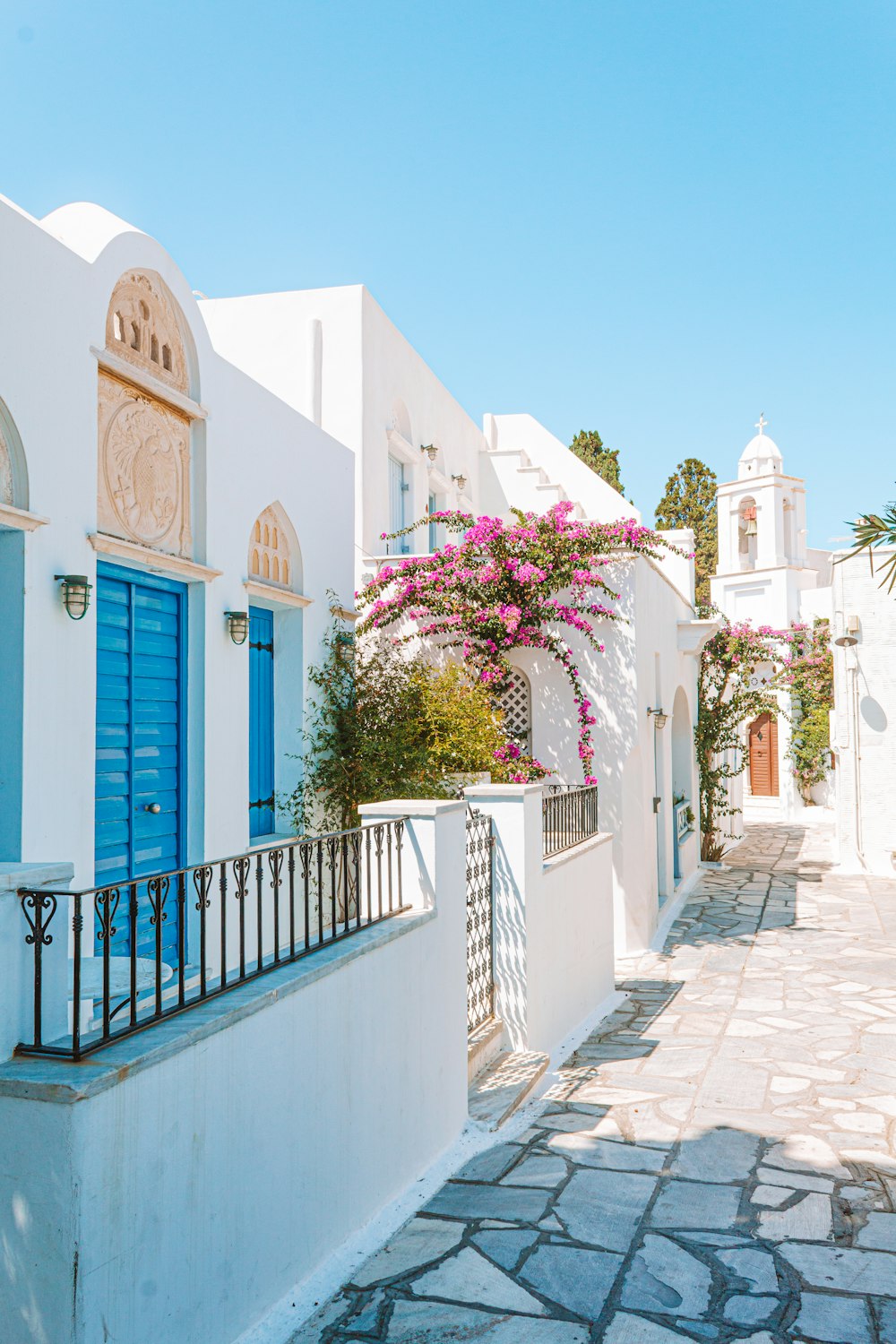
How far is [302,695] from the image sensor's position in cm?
836

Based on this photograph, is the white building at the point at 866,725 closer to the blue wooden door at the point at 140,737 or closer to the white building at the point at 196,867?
the white building at the point at 196,867

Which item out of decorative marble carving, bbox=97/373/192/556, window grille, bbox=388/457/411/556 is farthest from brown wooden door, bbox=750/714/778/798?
decorative marble carving, bbox=97/373/192/556

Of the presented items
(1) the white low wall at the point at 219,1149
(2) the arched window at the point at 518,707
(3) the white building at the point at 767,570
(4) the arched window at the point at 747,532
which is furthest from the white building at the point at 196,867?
(4) the arched window at the point at 747,532

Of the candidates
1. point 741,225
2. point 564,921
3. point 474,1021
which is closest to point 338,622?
point 564,921

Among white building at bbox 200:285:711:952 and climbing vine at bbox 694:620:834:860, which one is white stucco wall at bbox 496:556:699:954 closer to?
white building at bbox 200:285:711:952

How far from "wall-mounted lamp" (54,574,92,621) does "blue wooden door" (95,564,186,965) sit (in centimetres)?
57

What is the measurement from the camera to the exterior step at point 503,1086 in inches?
230

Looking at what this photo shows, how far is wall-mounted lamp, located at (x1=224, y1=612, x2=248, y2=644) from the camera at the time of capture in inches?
279

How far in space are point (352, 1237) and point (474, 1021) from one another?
2.57m

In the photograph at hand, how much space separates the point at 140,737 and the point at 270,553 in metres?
2.31

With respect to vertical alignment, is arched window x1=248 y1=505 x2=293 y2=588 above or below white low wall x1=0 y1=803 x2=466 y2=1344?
above

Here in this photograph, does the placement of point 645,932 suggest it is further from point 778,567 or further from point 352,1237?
point 778,567

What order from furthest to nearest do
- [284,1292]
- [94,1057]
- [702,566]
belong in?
[702,566] → [284,1292] → [94,1057]

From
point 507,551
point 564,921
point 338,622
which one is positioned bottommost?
point 564,921
